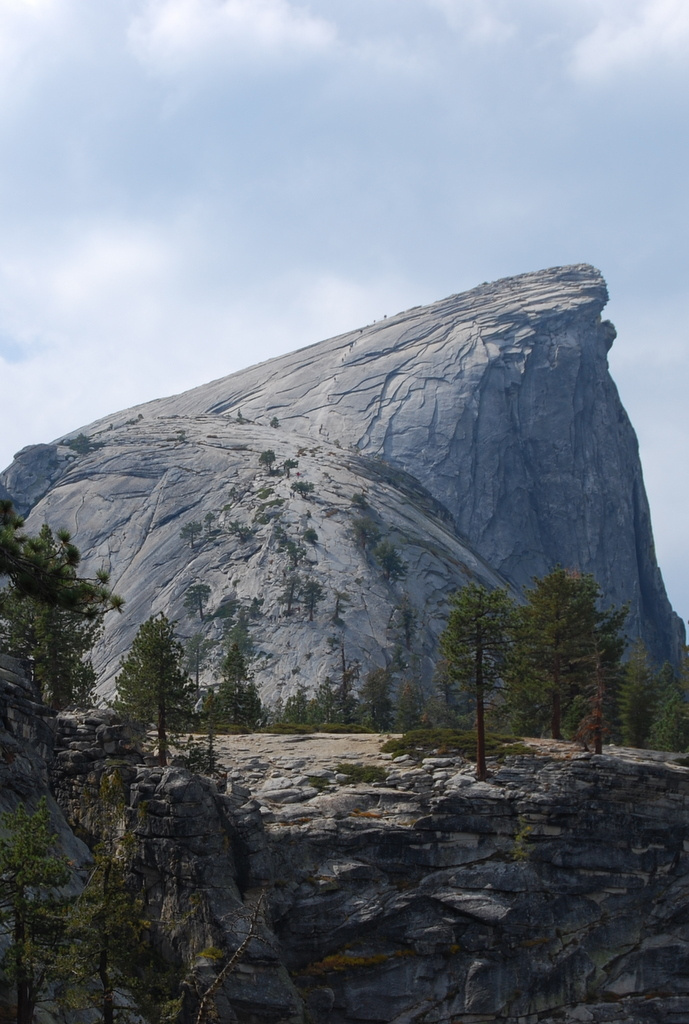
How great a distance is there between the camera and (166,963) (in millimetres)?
37156

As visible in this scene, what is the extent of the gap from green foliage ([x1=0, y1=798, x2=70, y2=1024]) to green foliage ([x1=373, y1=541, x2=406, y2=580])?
112487mm

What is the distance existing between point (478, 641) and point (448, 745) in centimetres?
687

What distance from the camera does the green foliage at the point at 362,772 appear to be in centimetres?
5184

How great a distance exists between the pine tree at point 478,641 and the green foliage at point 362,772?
215 inches

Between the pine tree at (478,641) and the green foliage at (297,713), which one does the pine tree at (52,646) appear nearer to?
the pine tree at (478,641)

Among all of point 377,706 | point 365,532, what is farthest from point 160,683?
point 365,532

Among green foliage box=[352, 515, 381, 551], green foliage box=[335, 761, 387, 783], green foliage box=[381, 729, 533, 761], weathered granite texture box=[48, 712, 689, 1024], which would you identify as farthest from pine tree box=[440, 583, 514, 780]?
green foliage box=[352, 515, 381, 551]

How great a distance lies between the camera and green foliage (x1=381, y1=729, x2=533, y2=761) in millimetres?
53625

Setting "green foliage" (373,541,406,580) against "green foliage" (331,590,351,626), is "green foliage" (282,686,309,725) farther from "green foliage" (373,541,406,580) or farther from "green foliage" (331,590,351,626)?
"green foliage" (373,541,406,580)

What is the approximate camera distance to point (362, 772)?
52406mm

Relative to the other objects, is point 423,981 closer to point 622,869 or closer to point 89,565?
point 622,869

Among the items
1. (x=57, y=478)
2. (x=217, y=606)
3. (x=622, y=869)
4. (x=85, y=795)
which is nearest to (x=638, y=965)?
(x=622, y=869)

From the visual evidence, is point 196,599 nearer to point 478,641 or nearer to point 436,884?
point 478,641

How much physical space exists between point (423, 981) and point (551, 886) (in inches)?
326
